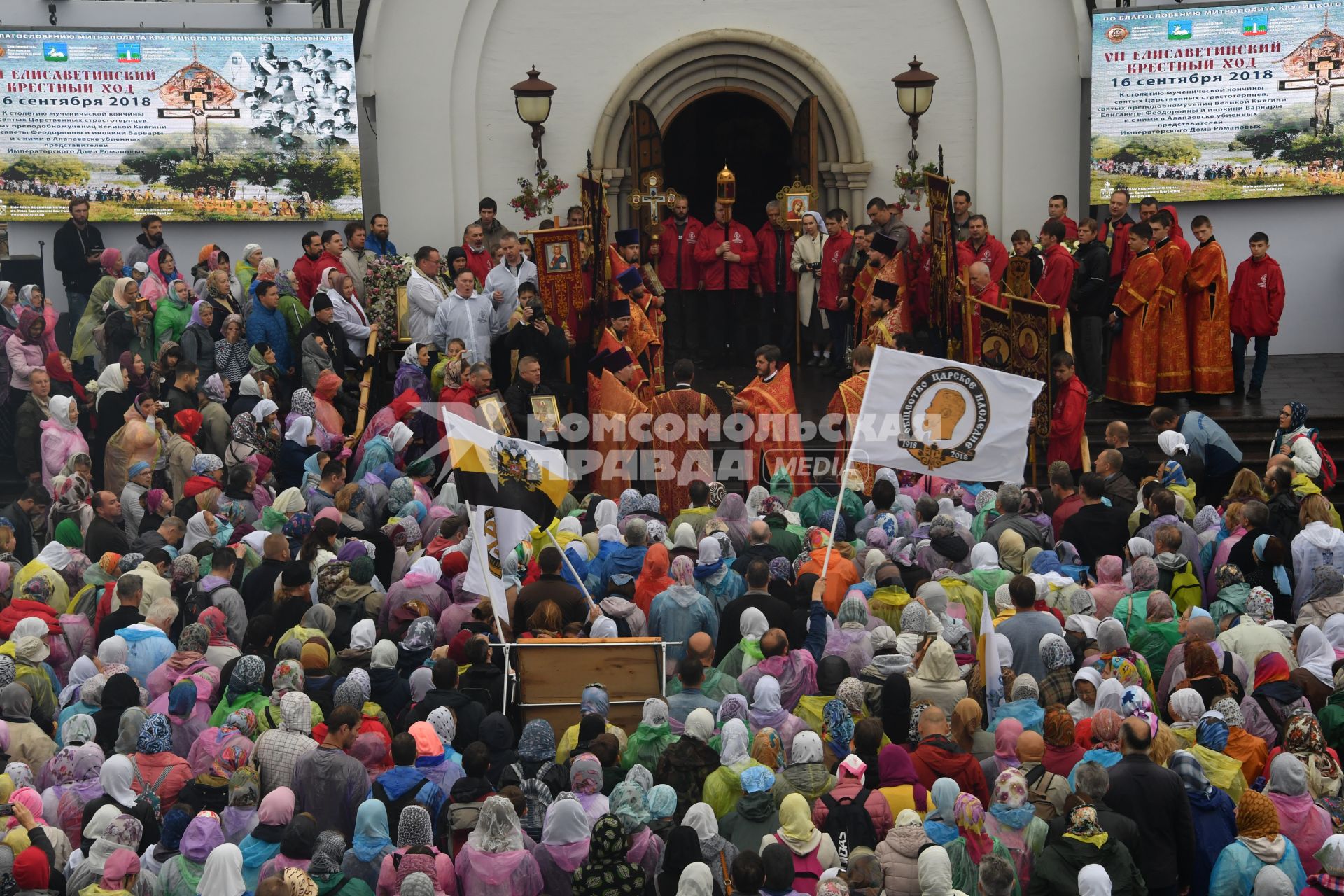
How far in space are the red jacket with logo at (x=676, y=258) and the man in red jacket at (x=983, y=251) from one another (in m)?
3.47

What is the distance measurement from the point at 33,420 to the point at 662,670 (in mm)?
7434

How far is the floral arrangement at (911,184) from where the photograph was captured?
61.9 ft

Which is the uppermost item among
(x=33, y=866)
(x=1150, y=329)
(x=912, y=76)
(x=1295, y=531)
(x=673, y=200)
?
(x=912, y=76)

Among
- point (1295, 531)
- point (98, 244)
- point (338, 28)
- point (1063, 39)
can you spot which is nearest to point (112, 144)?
point (98, 244)

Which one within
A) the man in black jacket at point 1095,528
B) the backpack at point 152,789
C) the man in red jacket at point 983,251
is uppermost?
the man in red jacket at point 983,251

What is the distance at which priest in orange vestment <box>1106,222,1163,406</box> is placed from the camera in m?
16.1

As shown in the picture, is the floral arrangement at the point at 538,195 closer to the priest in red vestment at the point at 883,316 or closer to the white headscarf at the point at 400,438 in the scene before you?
the priest in red vestment at the point at 883,316

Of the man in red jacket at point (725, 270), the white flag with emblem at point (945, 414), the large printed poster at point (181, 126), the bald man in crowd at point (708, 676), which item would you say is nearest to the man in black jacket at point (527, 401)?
the white flag with emblem at point (945, 414)

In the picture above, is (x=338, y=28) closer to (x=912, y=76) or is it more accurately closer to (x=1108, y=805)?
(x=912, y=76)

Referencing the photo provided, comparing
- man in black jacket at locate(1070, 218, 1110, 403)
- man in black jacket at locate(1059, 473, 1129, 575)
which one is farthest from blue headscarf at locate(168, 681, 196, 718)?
man in black jacket at locate(1070, 218, 1110, 403)

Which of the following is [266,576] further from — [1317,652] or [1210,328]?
[1210,328]

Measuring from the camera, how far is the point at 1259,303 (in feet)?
54.3

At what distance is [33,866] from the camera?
25.3ft

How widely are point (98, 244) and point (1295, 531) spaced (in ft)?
39.8
